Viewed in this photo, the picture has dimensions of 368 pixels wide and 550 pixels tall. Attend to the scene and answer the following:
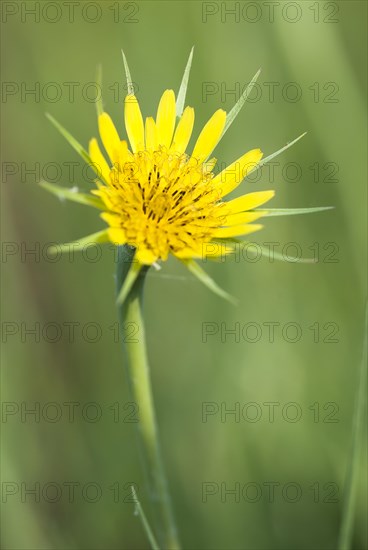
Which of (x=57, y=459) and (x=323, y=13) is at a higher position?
(x=323, y=13)

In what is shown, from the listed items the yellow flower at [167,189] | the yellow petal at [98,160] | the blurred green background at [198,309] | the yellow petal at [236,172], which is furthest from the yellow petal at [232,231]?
the blurred green background at [198,309]

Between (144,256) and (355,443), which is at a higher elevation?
(144,256)

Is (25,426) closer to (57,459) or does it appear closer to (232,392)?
(57,459)

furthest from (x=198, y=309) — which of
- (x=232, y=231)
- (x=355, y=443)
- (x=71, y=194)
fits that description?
(x=71, y=194)

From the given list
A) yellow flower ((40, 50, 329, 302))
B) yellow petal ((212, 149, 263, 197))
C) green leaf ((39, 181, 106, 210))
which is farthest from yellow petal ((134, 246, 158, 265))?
yellow petal ((212, 149, 263, 197))

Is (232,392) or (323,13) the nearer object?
(232,392)

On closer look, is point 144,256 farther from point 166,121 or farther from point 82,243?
point 166,121

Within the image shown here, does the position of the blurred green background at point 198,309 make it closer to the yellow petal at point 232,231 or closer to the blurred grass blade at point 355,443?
the blurred grass blade at point 355,443

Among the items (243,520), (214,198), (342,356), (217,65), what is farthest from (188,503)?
(217,65)
